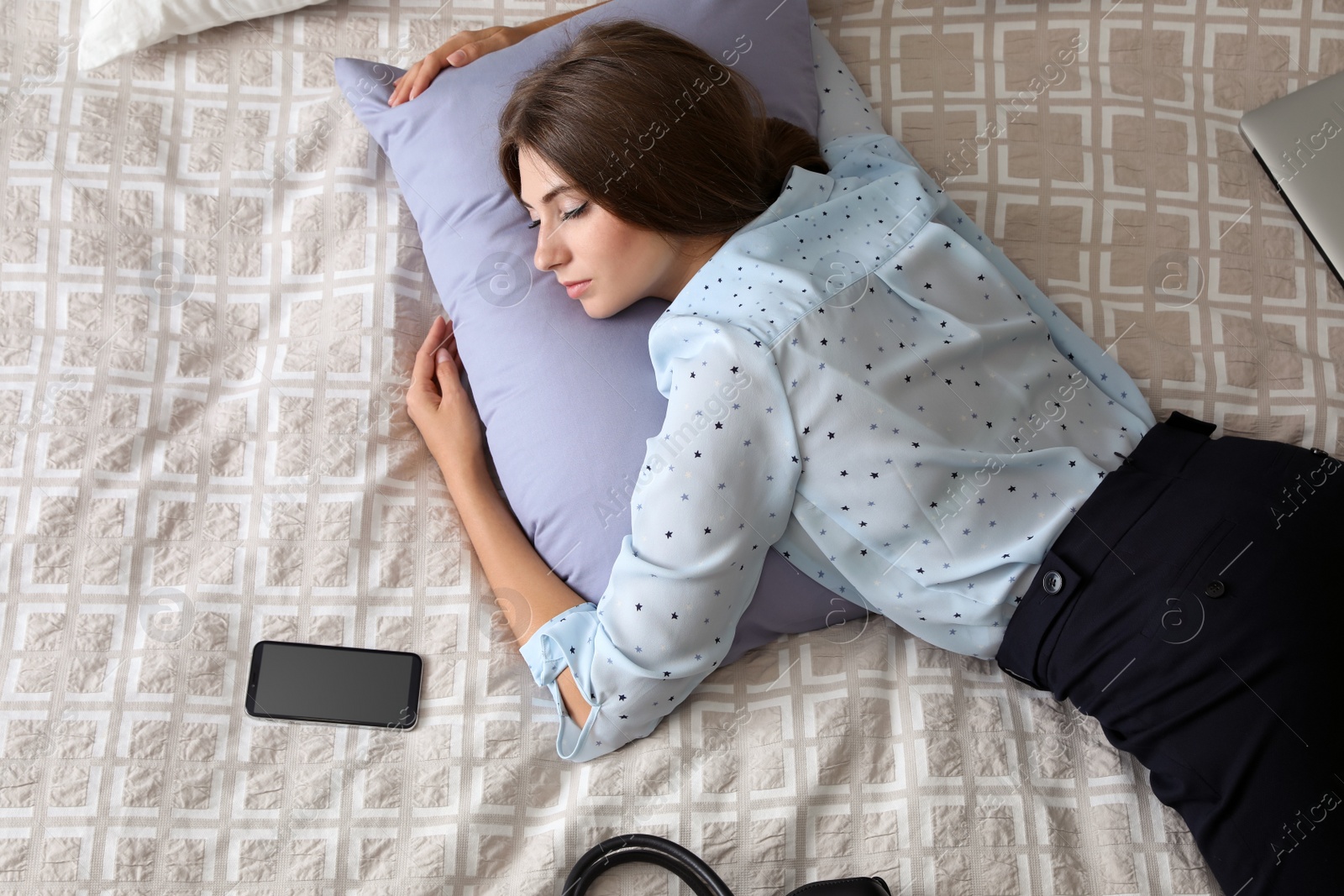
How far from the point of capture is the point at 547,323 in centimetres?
112

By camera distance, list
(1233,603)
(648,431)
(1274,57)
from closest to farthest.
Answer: (1233,603), (648,431), (1274,57)

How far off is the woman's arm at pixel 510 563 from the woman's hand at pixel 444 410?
1 cm

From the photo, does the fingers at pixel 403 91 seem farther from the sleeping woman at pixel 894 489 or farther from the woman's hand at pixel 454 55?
the sleeping woman at pixel 894 489

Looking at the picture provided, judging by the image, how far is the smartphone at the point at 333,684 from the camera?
100 cm

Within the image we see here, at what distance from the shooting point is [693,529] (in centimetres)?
94

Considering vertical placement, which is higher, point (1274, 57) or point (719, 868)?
point (1274, 57)

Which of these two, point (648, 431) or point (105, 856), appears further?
point (648, 431)

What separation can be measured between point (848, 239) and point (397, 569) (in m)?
0.62

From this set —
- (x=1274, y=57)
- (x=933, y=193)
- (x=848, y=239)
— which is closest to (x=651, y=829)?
(x=848, y=239)

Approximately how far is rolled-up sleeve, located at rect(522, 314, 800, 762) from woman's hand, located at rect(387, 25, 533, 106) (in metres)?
0.51

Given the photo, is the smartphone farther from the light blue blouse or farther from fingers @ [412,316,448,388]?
fingers @ [412,316,448,388]

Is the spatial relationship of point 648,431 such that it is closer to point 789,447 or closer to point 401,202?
point 789,447

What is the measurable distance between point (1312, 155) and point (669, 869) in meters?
1.21

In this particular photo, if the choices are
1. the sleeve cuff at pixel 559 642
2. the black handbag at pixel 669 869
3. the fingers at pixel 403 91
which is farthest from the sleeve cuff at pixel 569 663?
the fingers at pixel 403 91
